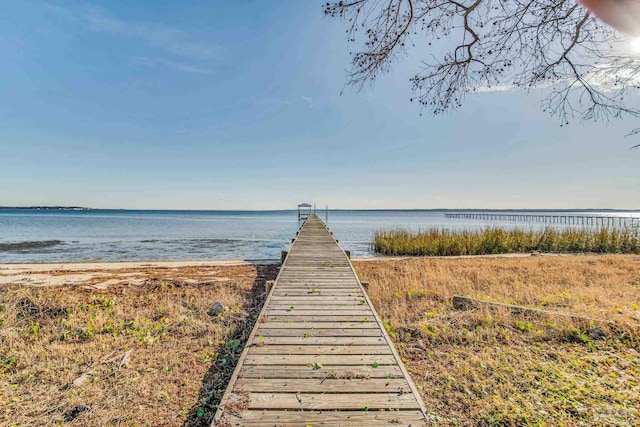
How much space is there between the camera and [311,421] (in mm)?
2420

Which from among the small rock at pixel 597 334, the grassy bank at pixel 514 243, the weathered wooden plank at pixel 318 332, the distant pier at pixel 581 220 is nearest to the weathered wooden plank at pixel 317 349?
the weathered wooden plank at pixel 318 332

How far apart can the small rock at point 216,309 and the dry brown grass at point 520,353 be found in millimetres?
2906

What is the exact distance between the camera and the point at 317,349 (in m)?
3.55

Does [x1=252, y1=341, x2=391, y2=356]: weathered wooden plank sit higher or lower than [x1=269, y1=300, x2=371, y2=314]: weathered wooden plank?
lower

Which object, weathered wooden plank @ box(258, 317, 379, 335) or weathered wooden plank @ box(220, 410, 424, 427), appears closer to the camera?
weathered wooden plank @ box(220, 410, 424, 427)

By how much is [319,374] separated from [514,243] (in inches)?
668

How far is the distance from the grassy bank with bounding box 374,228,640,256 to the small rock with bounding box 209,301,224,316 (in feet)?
40.1

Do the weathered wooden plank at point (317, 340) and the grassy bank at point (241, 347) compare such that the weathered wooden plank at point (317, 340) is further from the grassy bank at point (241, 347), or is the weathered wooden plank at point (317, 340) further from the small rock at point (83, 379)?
the small rock at point (83, 379)

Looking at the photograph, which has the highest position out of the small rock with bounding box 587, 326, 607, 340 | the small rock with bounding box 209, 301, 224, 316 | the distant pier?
the small rock with bounding box 587, 326, 607, 340

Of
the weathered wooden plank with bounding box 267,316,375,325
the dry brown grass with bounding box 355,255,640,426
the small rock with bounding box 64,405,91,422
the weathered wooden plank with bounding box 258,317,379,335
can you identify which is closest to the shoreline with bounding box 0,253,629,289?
the weathered wooden plank with bounding box 267,316,375,325

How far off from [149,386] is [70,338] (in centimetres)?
214

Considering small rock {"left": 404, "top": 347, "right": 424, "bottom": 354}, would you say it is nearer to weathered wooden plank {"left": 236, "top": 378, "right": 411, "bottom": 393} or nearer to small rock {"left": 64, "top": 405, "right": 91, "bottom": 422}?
weathered wooden plank {"left": 236, "top": 378, "right": 411, "bottom": 393}

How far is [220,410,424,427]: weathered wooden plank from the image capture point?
7.83 ft

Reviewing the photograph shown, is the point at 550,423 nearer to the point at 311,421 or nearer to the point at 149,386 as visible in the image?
the point at 311,421
